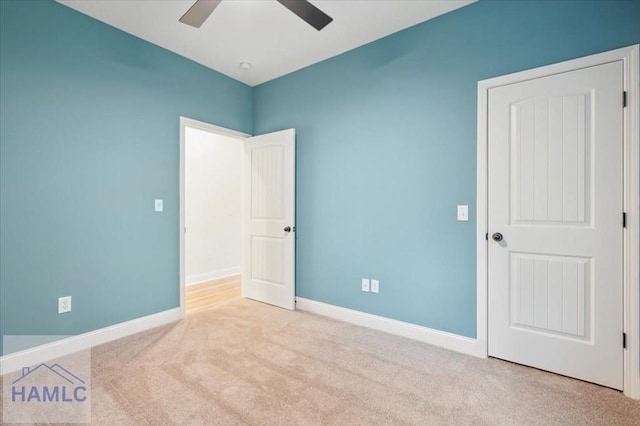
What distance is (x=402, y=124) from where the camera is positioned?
2771mm

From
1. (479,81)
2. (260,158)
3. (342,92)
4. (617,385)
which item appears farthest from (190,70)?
(617,385)

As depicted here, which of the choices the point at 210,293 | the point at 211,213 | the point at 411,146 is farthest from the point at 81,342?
the point at 411,146

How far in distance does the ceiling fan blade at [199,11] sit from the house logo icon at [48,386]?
2494 mm

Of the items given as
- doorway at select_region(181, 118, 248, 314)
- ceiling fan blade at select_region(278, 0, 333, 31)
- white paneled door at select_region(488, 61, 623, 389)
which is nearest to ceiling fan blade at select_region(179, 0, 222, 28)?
ceiling fan blade at select_region(278, 0, 333, 31)

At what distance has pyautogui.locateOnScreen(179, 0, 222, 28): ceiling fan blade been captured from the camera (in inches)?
70.4

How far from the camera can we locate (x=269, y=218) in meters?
3.71

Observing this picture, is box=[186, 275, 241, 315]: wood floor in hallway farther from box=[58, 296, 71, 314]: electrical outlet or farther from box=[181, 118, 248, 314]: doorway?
box=[58, 296, 71, 314]: electrical outlet

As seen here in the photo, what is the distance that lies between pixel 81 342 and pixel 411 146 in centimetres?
333

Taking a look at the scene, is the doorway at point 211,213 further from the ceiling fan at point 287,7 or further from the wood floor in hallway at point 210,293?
the ceiling fan at point 287,7

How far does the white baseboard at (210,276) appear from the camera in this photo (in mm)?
4770

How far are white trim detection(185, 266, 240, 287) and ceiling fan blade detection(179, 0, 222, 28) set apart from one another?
12.6 ft

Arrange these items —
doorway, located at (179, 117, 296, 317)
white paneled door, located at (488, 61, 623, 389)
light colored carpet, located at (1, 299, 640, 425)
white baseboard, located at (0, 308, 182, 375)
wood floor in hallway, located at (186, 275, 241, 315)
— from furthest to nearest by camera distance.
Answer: wood floor in hallway, located at (186, 275, 241, 315) → doorway, located at (179, 117, 296, 317) → white baseboard, located at (0, 308, 182, 375) → white paneled door, located at (488, 61, 623, 389) → light colored carpet, located at (1, 299, 640, 425)

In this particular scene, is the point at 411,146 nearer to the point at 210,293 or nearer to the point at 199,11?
the point at 199,11

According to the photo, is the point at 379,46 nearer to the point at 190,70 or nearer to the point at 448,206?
the point at 448,206
